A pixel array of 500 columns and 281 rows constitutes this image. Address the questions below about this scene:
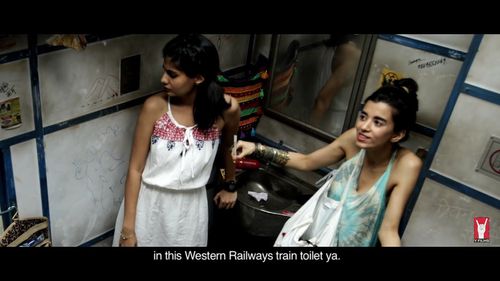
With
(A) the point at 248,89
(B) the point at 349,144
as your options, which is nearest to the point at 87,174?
(A) the point at 248,89

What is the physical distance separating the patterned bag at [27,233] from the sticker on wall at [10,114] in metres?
0.49

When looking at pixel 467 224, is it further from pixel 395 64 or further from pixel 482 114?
pixel 395 64

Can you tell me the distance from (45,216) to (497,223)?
2.38 metres

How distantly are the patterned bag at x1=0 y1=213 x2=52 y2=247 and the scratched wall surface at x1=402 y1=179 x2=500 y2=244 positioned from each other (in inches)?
78.8

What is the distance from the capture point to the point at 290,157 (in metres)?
2.71

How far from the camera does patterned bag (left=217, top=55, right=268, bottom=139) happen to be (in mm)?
3071

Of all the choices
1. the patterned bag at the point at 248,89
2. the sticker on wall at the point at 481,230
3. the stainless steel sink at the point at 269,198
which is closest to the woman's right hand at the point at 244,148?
the patterned bag at the point at 248,89

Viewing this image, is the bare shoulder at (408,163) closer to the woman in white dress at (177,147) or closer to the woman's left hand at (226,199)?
the woman in white dress at (177,147)

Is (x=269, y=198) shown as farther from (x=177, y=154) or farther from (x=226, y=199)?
(x=177, y=154)

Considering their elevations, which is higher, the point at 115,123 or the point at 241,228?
the point at 115,123

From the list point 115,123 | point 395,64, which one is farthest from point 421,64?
point 115,123

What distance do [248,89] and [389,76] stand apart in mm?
897

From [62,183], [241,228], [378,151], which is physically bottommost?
[241,228]

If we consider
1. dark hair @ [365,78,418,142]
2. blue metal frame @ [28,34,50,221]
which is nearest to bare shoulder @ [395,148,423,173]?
dark hair @ [365,78,418,142]
